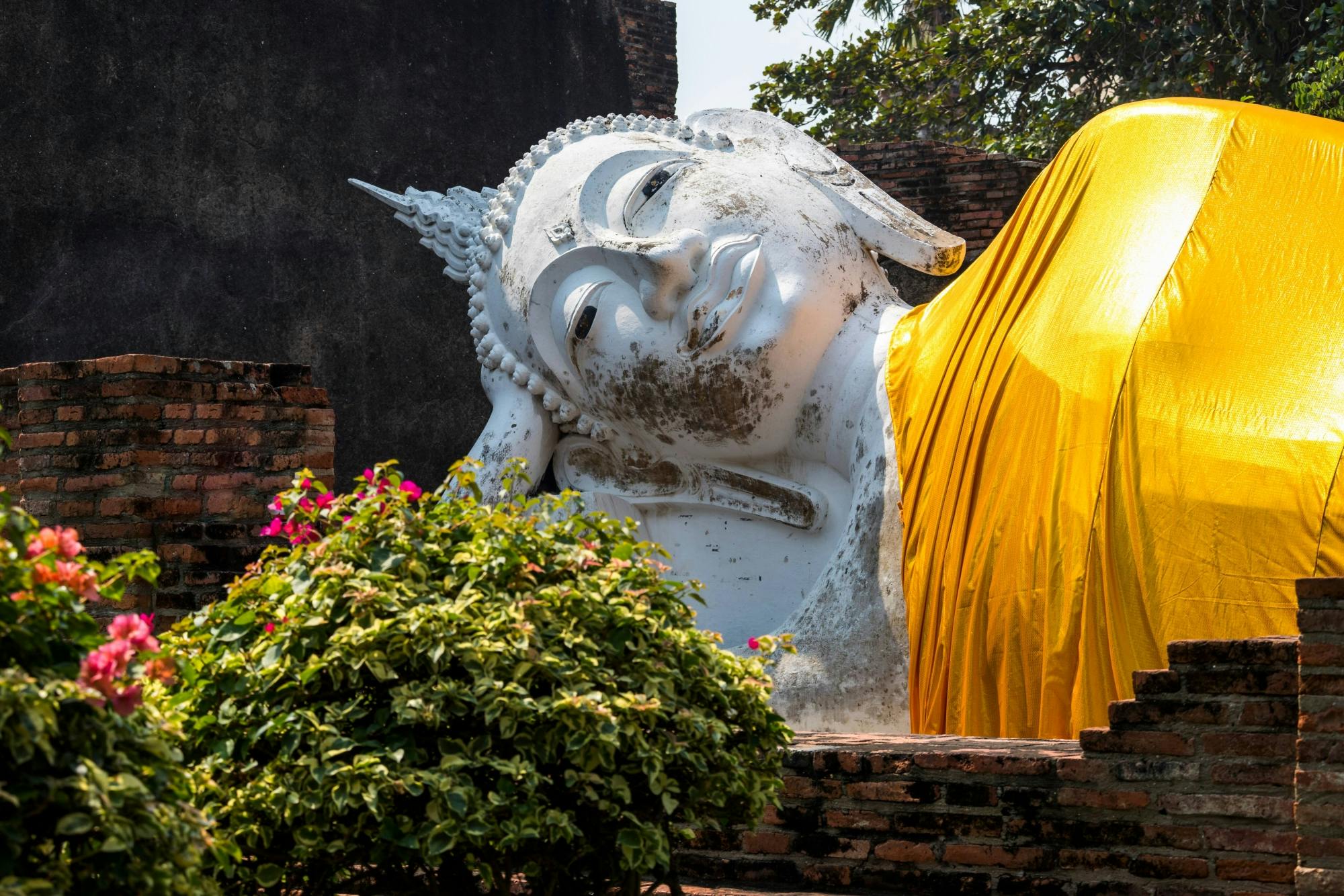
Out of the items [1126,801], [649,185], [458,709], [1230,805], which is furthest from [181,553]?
[1230,805]

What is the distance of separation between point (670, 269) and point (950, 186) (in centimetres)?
406

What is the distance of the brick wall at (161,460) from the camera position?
5.28 m

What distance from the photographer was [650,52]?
12.0m

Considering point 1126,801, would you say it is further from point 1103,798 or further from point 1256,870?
point 1256,870

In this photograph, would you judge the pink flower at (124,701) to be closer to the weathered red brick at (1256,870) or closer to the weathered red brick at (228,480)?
the weathered red brick at (1256,870)

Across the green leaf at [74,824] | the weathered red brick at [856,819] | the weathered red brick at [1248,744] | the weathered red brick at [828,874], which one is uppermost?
the weathered red brick at [1248,744]

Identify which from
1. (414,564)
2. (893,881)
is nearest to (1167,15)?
(893,881)

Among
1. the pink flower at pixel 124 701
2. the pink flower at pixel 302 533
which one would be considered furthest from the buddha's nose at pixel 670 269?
the pink flower at pixel 124 701

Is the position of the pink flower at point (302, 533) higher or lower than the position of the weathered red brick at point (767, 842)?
higher

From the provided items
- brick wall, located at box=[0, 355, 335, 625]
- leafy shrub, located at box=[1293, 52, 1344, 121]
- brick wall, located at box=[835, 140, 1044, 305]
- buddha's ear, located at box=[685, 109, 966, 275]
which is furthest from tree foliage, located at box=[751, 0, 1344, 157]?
brick wall, located at box=[0, 355, 335, 625]

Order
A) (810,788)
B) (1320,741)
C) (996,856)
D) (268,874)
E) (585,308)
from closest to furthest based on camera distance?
1. (268,874)
2. (1320,741)
3. (996,856)
4. (810,788)
5. (585,308)

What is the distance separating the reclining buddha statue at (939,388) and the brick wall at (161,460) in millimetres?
1637

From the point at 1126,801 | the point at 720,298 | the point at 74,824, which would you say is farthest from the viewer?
the point at 720,298

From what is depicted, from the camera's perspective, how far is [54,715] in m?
2.15
